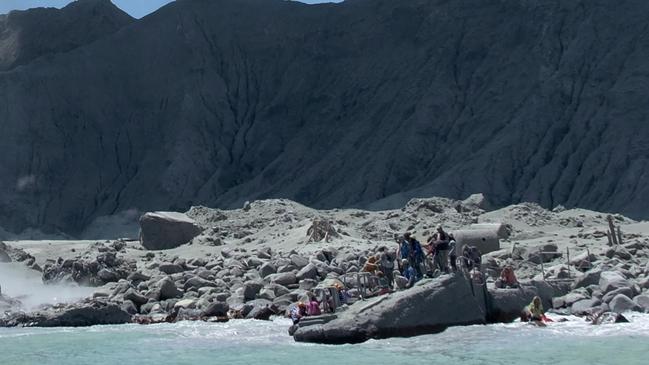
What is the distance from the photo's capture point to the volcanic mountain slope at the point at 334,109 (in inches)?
2820

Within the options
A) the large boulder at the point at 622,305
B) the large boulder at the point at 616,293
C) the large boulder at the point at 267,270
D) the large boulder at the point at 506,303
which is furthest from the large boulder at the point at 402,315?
the large boulder at the point at 267,270

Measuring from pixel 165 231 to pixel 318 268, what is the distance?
51.8 feet

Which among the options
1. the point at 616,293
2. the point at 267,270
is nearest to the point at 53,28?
the point at 267,270

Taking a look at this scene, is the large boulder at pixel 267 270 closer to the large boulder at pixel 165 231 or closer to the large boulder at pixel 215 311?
the large boulder at pixel 215 311

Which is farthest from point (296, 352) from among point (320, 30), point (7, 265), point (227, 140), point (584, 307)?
point (320, 30)

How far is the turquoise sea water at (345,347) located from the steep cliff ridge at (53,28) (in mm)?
80274

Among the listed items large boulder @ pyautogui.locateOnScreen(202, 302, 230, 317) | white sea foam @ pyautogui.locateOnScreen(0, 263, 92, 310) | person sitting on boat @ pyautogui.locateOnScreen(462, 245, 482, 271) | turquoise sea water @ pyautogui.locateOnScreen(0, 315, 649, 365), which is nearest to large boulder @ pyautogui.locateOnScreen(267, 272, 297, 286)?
large boulder @ pyautogui.locateOnScreen(202, 302, 230, 317)

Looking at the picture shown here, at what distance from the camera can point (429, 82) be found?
275 ft

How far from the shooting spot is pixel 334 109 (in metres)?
88.3

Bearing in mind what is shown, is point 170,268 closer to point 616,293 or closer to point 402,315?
point 402,315

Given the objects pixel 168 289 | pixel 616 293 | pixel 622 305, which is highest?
pixel 616 293

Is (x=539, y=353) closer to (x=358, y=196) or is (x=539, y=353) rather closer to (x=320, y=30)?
(x=358, y=196)

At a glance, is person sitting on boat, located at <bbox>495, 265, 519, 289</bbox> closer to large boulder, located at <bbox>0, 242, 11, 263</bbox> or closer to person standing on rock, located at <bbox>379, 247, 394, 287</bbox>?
person standing on rock, located at <bbox>379, 247, 394, 287</bbox>

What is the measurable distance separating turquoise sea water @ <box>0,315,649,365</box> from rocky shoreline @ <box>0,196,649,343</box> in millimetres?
929
